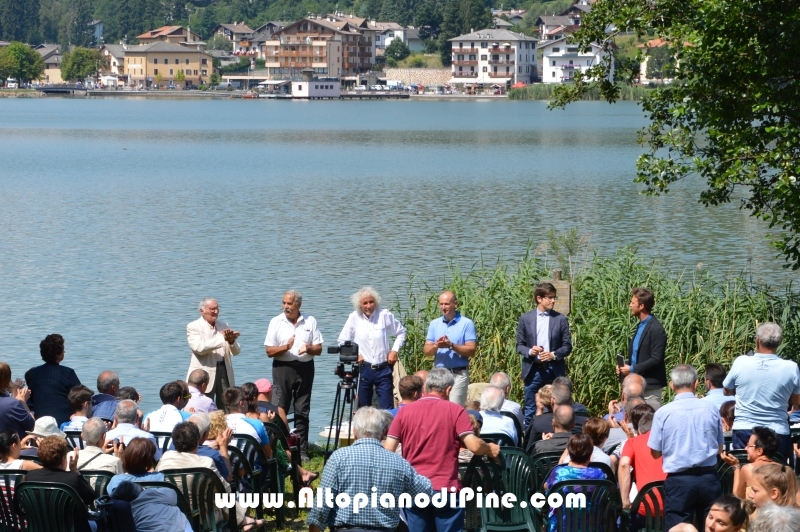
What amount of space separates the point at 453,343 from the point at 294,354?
1.53 m

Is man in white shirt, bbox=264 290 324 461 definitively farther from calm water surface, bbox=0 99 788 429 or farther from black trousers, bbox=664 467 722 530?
black trousers, bbox=664 467 722 530

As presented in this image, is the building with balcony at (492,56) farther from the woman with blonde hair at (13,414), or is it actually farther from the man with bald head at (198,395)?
the woman with blonde hair at (13,414)

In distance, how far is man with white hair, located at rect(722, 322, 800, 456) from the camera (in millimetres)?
7961

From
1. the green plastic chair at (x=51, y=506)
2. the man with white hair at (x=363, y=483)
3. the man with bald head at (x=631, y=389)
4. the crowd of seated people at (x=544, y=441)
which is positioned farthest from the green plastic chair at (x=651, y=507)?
the green plastic chair at (x=51, y=506)

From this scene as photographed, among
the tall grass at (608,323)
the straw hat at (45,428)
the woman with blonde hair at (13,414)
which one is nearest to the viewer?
the straw hat at (45,428)

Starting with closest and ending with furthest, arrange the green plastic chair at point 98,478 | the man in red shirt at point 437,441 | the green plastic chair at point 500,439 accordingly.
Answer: the man in red shirt at point 437,441 < the green plastic chair at point 98,478 < the green plastic chair at point 500,439

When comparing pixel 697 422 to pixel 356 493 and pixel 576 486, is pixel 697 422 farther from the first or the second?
pixel 356 493

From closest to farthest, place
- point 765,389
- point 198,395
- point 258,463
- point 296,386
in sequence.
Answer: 1. point 765,389
2. point 258,463
3. point 198,395
4. point 296,386

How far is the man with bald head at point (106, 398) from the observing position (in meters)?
8.98

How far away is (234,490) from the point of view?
7.54 meters

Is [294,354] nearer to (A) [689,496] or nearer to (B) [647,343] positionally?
(B) [647,343]

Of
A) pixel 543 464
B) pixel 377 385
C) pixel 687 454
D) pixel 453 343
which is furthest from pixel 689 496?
pixel 377 385

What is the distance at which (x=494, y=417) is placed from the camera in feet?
26.7

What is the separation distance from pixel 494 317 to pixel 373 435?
7.66 metres
